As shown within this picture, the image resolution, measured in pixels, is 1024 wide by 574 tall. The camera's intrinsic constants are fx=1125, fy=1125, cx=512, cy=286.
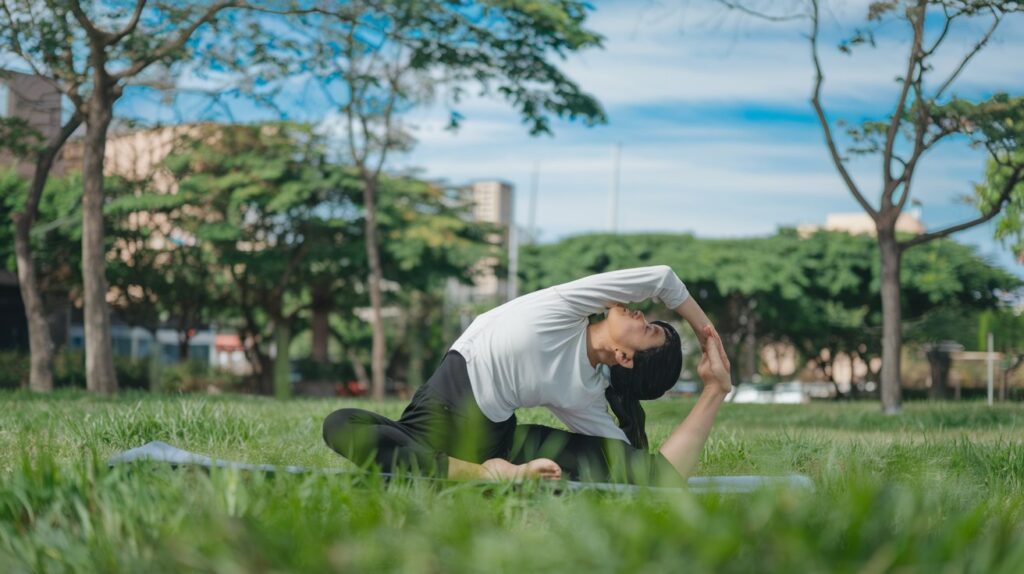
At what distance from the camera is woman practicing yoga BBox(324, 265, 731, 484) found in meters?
4.21

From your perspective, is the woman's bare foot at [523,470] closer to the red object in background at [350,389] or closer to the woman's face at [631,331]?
the woman's face at [631,331]

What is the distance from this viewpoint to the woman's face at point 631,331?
4.32 meters

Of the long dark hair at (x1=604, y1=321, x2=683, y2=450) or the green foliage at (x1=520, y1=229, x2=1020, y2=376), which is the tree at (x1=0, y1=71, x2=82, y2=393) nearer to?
the long dark hair at (x1=604, y1=321, x2=683, y2=450)

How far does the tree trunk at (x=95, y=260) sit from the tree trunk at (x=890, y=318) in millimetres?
9697

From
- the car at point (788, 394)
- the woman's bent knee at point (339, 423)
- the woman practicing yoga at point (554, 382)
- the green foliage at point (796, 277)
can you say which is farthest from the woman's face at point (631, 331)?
the car at point (788, 394)

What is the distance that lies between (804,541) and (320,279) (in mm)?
28997

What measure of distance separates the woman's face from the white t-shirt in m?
0.05

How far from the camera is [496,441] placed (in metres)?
4.36

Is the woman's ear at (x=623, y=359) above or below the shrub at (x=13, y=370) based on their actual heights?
above

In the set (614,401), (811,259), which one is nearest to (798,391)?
(811,259)

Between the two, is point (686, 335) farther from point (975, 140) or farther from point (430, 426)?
point (430, 426)

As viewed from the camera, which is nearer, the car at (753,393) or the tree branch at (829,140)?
the tree branch at (829,140)

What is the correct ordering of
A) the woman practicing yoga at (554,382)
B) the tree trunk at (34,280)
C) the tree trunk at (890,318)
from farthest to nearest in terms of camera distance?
1. the tree trunk at (34,280)
2. the tree trunk at (890,318)
3. the woman practicing yoga at (554,382)

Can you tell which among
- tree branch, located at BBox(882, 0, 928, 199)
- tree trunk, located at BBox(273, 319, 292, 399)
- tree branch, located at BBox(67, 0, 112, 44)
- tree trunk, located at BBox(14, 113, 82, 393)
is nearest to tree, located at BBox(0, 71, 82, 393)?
tree trunk, located at BBox(14, 113, 82, 393)
